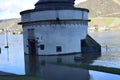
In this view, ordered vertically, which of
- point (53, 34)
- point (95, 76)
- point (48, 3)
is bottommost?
point (95, 76)

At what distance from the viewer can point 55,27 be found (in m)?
40.0

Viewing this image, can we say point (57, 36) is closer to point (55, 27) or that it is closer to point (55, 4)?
point (55, 27)

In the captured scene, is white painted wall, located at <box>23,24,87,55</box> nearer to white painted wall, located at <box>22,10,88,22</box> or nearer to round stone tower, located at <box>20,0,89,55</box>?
round stone tower, located at <box>20,0,89,55</box>

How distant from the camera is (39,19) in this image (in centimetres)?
A: 4038

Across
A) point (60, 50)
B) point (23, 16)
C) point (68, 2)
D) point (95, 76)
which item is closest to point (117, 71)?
point (95, 76)

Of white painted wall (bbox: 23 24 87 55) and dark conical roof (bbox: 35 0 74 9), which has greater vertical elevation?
dark conical roof (bbox: 35 0 74 9)

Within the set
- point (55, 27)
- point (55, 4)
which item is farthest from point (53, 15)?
point (55, 4)

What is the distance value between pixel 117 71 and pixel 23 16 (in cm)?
2285

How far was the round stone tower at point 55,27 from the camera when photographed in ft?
131

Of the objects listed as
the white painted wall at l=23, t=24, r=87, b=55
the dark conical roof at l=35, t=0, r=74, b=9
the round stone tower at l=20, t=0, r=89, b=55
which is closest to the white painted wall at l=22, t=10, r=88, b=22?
the round stone tower at l=20, t=0, r=89, b=55

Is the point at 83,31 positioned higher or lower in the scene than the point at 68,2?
lower

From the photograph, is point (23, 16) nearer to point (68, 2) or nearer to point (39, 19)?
point (39, 19)

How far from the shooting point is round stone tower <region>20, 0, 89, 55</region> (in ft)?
131

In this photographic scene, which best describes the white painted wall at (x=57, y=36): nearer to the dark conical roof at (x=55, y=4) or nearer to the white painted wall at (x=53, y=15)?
the white painted wall at (x=53, y=15)
